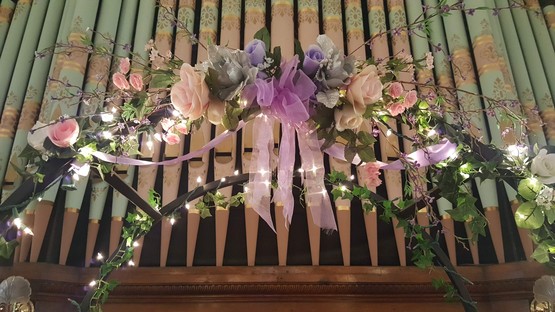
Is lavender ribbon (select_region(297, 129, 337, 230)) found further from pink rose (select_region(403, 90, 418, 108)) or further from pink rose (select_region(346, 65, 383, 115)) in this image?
pink rose (select_region(403, 90, 418, 108))

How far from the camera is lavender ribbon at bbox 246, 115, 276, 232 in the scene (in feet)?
4.53

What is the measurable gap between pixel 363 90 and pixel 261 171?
309mm

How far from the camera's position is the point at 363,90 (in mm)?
1350

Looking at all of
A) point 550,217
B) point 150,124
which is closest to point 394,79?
point 550,217

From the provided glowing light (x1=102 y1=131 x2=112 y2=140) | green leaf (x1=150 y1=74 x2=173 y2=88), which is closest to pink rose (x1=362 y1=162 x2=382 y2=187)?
green leaf (x1=150 y1=74 x2=173 y2=88)

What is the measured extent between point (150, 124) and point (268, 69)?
356 millimetres

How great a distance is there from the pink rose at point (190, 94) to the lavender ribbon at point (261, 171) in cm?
16

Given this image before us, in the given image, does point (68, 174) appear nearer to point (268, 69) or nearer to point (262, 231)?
point (268, 69)

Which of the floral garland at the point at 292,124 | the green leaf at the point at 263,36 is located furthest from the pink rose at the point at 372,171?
the green leaf at the point at 263,36

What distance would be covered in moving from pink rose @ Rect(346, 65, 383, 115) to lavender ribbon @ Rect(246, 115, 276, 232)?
214mm

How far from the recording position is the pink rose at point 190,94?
135cm

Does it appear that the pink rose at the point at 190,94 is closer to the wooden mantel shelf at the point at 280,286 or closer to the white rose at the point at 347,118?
the white rose at the point at 347,118

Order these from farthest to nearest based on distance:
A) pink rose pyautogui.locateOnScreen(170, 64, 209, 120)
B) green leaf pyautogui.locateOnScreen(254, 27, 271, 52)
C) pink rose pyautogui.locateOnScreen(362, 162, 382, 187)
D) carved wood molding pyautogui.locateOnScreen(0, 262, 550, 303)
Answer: carved wood molding pyautogui.locateOnScreen(0, 262, 550, 303) < pink rose pyautogui.locateOnScreen(362, 162, 382, 187) < green leaf pyautogui.locateOnScreen(254, 27, 271, 52) < pink rose pyautogui.locateOnScreen(170, 64, 209, 120)

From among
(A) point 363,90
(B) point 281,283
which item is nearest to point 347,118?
(A) point 363,90
